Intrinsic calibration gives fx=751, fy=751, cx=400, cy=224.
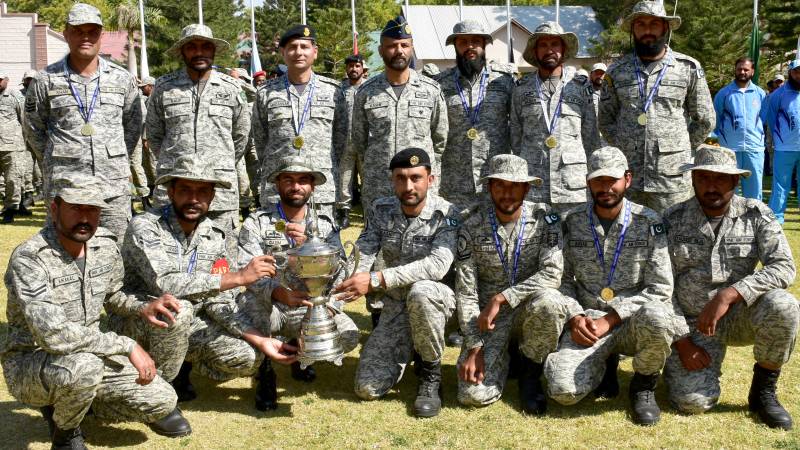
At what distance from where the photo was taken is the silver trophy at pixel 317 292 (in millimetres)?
4316

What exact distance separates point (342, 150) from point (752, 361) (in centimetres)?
360

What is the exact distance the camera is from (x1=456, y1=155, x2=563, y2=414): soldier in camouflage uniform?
465cm

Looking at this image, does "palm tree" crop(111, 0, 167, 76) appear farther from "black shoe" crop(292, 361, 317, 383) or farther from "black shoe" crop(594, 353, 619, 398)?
"black shoe" crop(594, 353, 619, 398)

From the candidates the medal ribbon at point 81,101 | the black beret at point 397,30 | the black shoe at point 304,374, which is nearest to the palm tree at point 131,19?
the medal ribbon at point 81,101

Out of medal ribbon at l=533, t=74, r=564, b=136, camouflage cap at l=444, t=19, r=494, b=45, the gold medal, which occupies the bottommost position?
the gold medal

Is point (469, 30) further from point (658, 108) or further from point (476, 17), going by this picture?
point (476, 17)

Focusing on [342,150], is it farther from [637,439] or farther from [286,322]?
[637,439]

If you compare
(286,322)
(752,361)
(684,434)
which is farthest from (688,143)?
(286,322)

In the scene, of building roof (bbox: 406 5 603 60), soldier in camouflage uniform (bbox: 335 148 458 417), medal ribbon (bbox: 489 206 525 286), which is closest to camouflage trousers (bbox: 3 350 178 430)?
soldier in camouflage uniform (bbox: 335 148 458 417)

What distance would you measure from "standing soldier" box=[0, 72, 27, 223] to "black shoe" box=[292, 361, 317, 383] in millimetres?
8290

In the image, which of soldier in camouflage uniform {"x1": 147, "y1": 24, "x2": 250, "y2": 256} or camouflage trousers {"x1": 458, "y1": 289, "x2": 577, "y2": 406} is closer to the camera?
camouflage trousers {"x1": 458, "y1": 289, "x2": 577, "y2": 406}

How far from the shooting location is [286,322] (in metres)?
5.02

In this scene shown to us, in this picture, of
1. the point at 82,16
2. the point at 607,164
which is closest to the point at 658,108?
the point at 607,164

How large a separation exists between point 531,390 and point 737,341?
1336 millimetres
